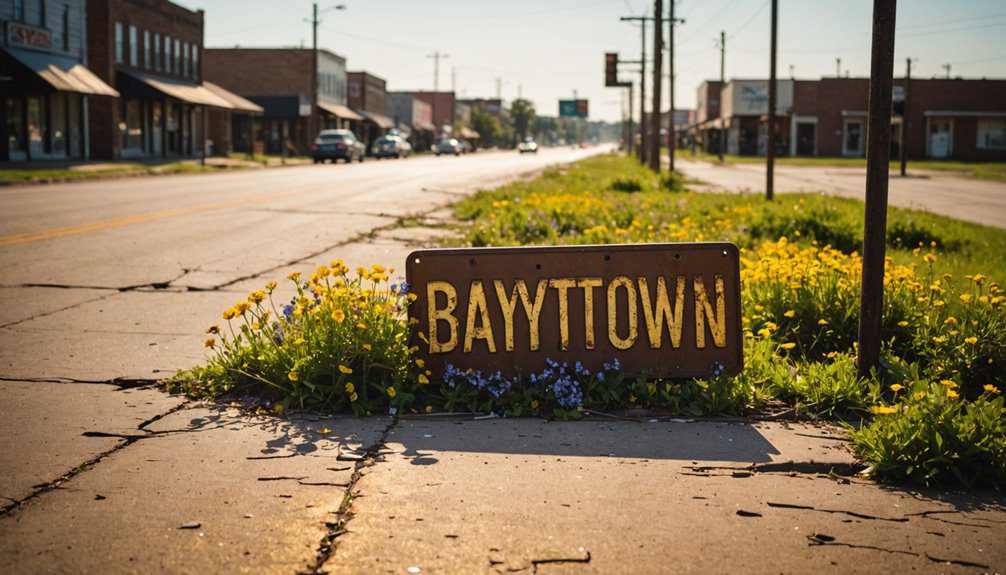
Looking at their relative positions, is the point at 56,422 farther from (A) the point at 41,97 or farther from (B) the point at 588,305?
(A) the point at 41,97

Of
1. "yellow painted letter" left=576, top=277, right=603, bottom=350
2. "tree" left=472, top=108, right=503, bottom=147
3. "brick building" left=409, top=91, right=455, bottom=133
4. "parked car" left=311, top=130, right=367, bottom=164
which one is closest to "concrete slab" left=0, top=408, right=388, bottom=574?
"yellow painted letter" left=576, top=277, right=603, bottom=350

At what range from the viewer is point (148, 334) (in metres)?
7.04

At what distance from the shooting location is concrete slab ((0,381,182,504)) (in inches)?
157

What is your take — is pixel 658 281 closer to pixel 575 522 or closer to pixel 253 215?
pixel 575 522

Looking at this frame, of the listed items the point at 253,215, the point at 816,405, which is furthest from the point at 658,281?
the point at 253,215

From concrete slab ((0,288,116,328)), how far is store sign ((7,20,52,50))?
98.6 feet

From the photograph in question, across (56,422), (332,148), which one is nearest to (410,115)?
(332,148)

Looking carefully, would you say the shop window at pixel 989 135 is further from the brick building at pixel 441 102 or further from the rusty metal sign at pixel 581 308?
the brick building at pixel 441 102

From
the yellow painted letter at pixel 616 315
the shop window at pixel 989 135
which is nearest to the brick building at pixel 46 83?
the yellow painted letter at pixel 616 315

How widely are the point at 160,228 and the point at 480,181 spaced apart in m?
18.7

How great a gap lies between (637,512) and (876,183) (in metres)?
Answer: 2.81

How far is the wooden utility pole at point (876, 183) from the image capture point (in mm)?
5449

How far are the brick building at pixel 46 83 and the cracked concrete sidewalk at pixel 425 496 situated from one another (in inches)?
1261

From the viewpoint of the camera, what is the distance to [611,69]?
39031 mm
